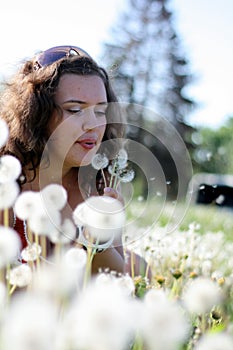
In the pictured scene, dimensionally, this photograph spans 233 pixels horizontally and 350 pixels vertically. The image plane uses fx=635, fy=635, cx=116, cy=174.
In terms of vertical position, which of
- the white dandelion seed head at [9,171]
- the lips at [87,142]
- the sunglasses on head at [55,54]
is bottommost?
the lips at [87,142]

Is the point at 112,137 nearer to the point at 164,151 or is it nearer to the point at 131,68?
the point at 164,151

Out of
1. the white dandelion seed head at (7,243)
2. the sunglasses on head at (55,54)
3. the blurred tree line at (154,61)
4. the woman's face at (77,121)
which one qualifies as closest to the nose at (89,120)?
the woman's face at (77,121)

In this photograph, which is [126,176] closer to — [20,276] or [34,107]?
[34,107]

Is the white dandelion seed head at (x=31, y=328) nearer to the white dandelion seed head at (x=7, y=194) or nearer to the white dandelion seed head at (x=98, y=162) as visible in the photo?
the white dandelion seed head at (x=7, y=194)

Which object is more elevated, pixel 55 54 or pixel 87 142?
pixel 55 54

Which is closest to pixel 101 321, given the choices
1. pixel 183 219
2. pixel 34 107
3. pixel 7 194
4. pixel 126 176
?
pixel 7 194

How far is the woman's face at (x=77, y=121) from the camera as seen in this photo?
2059 millimetres

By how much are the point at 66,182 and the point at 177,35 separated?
23650mm

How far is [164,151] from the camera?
902 inches

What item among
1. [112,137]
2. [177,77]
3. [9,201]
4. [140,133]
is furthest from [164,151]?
[9,201]

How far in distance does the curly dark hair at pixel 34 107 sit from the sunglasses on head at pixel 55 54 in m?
0.03

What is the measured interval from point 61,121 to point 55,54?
1.05 feet

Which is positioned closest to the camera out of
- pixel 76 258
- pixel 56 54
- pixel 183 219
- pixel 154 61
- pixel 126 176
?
pixel 76 258

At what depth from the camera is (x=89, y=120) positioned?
2.05m
